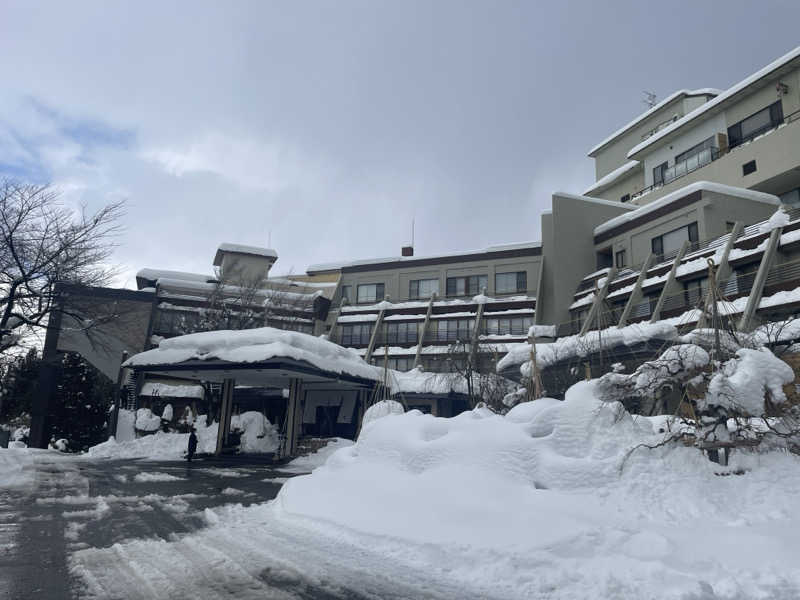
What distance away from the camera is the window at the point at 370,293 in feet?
157

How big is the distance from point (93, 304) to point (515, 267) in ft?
102

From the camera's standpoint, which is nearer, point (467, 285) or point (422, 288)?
point (467, 285)

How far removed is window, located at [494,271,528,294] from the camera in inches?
1687

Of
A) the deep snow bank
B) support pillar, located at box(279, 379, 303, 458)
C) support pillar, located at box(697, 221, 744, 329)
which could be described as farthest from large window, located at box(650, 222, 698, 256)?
the deep snow bank

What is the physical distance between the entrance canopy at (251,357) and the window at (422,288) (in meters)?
22.4

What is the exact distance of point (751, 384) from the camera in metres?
8.30

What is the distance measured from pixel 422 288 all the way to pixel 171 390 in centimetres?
2080

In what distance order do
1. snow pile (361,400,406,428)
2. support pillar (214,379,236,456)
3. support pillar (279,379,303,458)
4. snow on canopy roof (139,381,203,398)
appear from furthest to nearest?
1. snow on canopy roof (139,381,203,398)
2. support pillar (214,379,236,456)
3. support pillar (279,379,303,458)
4. snow pile (361,400,406,428)

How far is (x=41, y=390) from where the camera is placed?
1212 inches

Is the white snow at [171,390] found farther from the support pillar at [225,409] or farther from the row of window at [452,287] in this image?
the row of window at [452,287]

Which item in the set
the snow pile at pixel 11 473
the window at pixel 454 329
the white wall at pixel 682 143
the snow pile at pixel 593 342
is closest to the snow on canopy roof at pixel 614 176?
the white wall at pixel 682 143

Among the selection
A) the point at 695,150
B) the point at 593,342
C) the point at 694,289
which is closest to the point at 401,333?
the point at 694,289

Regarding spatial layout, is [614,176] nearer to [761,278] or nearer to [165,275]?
[761,278]

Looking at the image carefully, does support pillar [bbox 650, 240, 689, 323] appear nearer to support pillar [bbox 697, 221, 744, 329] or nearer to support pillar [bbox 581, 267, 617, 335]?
support pillar [bbox 697, 221, 744, 329]
